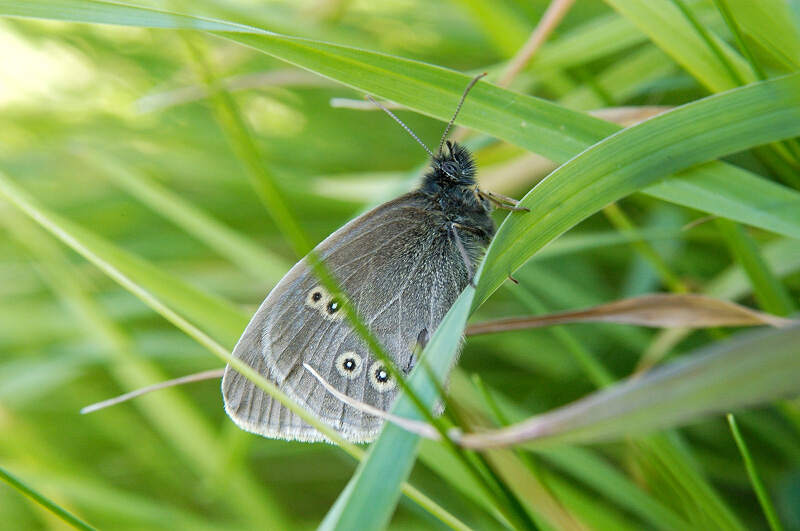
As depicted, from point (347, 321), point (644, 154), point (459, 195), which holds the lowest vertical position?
point (347, 321)

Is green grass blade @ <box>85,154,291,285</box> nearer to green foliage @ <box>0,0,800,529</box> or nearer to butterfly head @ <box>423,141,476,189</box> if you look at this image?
green foliage @ <box>0,0,800,529</box>

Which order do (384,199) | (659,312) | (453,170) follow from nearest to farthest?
1. (659,312)
2. (453,170)
3. (384,199)

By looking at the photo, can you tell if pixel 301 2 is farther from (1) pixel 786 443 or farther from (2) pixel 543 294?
(1) pixel 786 443

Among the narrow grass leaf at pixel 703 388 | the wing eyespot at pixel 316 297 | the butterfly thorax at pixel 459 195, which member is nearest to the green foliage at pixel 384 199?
the narrow grass leaf at pixel 703 388

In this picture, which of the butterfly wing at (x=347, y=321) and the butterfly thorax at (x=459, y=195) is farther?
the butterfly thorax at (x=459, y=195)

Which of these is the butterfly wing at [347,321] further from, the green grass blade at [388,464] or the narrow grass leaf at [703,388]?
the narrow grass leaf at [703,388]

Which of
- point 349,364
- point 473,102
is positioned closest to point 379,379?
point 349,364

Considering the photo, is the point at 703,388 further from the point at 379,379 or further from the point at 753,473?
the point at 379,379
